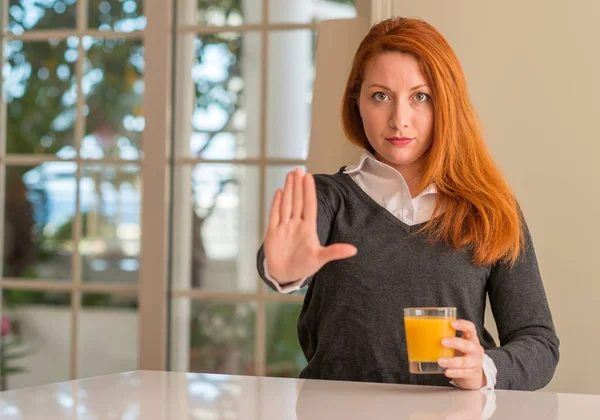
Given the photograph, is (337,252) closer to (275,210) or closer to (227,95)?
(275,210)

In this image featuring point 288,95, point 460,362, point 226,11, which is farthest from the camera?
point 226,11

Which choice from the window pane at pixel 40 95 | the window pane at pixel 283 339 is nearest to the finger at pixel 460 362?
the window pane at pixel 283 339

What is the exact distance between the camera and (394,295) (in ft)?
5.49

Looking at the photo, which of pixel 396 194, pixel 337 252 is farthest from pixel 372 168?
pixel 337 252

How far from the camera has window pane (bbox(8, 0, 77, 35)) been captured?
4742mm

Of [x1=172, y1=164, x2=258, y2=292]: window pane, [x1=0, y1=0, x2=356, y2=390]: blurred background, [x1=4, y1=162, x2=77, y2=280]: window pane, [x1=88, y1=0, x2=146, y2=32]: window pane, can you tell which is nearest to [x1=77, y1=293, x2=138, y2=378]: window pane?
[x1=0, y1=0, x2=356, y2=390]: blurred background

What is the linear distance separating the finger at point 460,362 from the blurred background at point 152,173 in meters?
1.88

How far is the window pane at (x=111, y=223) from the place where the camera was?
15.8 feet

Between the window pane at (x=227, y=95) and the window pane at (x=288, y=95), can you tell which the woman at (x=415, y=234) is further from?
the window pane at (x=227, y=95)

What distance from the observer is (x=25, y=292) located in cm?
510

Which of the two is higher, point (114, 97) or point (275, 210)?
point (114, 97)

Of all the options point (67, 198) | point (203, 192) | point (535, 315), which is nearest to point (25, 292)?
point (67, 198)

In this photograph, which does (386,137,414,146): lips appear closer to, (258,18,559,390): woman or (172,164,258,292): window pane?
(258,18,559,390): woman

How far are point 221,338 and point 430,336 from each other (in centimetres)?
284
